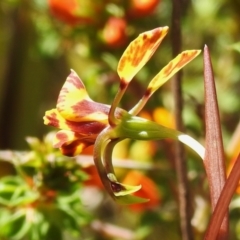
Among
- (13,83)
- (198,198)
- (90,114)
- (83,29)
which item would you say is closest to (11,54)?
(13,83)

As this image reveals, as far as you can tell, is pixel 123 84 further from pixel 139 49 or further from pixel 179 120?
pixel 179 120

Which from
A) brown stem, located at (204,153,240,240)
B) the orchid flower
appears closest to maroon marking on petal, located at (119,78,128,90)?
the orchid flower

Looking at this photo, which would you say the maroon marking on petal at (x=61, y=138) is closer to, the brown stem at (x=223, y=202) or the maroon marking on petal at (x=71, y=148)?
the maroon marking on petal at (x=71, y=148)

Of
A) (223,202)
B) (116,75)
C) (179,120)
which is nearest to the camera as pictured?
(223,202)

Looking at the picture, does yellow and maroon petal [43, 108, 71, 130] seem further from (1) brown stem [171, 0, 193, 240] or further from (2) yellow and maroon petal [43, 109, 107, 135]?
(1) brown stem [171, 0, 193, 240]

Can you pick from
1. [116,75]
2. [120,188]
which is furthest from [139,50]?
[116,75]
